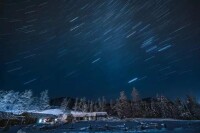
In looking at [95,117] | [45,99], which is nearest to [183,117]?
[95,117]

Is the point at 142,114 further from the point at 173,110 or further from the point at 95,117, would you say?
the point at 95,117

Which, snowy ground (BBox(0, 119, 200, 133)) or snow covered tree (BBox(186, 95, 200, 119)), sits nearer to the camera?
snowy ground (BBox(0, 119, 200, 133))

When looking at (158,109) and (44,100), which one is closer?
(158,109)

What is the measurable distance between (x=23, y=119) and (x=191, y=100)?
89.3 meters

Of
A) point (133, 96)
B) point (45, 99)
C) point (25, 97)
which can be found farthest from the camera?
point (45, 99)

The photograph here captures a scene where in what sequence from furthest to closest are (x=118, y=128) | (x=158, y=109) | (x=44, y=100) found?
1. (x=44, y=100)
2. (x=158, y=109)
3. (x=118, y=128)

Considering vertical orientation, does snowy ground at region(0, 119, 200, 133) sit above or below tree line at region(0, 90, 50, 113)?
below

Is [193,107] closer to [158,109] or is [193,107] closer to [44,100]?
[158,109]

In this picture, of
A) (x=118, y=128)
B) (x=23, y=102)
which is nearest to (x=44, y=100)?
(x=23, y=102)

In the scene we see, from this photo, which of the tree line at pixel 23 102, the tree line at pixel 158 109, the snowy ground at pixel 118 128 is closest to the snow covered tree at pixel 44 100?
the tree line at pixel 23 102

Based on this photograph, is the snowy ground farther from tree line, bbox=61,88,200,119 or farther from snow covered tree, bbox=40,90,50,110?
snow covered tree, bbox=40,90,50,110

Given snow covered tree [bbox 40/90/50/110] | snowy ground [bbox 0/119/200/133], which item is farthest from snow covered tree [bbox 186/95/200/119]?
snow covered tree [bbox 40/90/50/110]

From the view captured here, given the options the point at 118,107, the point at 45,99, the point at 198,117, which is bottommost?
the point at 198,117

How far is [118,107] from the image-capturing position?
348 feet
